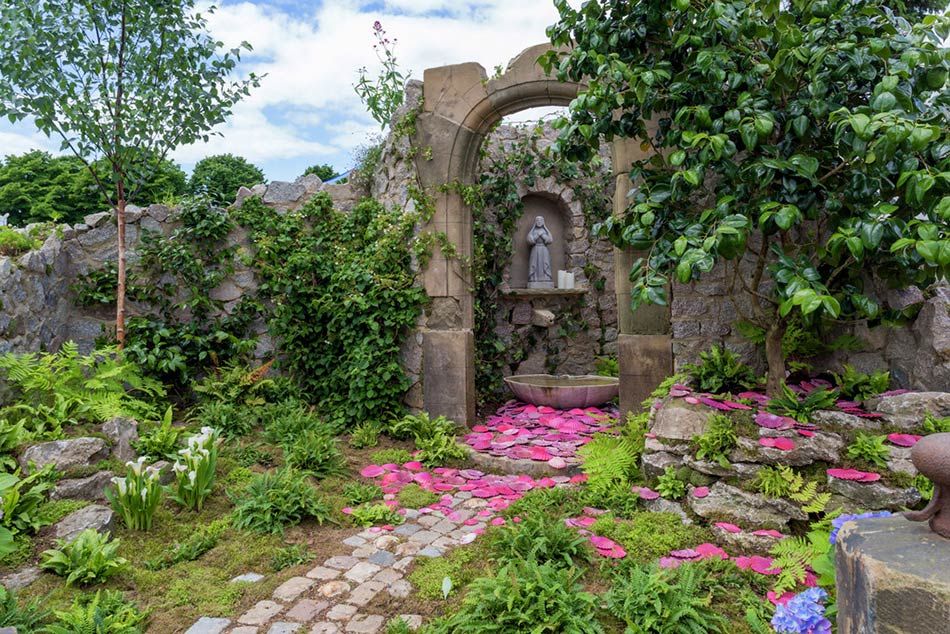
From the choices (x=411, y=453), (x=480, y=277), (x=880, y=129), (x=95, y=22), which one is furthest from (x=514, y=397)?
(x=95, y=22)

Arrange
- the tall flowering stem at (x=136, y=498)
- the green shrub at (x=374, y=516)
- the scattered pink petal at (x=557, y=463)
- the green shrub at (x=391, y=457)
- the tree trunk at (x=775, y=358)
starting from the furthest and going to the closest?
the green shrub at (x=391, y=457) < the scattered pink petal at (x=557, y=463) < the green shrub at (x=374, y=516) < the tree trunk at (x=775, y=358) < the tall flowering stem at (x=136, y=498)

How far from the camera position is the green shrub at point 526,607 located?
2.24 metres

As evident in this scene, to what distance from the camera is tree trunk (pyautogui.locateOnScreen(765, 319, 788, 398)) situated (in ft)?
11.4

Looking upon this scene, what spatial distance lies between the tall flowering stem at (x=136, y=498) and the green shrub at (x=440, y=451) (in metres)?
2.07

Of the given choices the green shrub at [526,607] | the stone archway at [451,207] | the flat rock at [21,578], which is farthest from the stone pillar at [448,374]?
the flat rock at [21,578]

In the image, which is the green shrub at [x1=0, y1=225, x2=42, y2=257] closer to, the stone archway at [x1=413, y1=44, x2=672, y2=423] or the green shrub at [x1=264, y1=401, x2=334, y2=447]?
the green shrub at [x1=264, y1=401, x2=334, y2=447]

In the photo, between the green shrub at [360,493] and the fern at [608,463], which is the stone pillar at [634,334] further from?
the green shrub at [360,493]

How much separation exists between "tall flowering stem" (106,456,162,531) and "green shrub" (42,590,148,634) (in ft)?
2.17

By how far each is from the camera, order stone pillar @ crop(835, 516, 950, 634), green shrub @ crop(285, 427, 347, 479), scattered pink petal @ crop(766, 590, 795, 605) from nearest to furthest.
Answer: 1. stone pillar @ crop(835, 516, 950, 634)
2. scattered pink petal @ crop(766, 590, 795, 605)
3. green shrub @ crop(285, 427, 347, 479)

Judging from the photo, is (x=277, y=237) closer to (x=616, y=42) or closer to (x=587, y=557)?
(x=616, y=42)

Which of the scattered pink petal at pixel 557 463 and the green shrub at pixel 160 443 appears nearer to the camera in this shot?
the green shrub at pixel 160 443

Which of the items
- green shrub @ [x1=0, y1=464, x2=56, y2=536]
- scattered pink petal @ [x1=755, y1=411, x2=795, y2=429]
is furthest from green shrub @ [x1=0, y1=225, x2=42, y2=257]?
scattered pink petal @ [x1=755, y1=411, x2=795, y2=429]

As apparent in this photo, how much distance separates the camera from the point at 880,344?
359cm

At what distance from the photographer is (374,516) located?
142 inches
